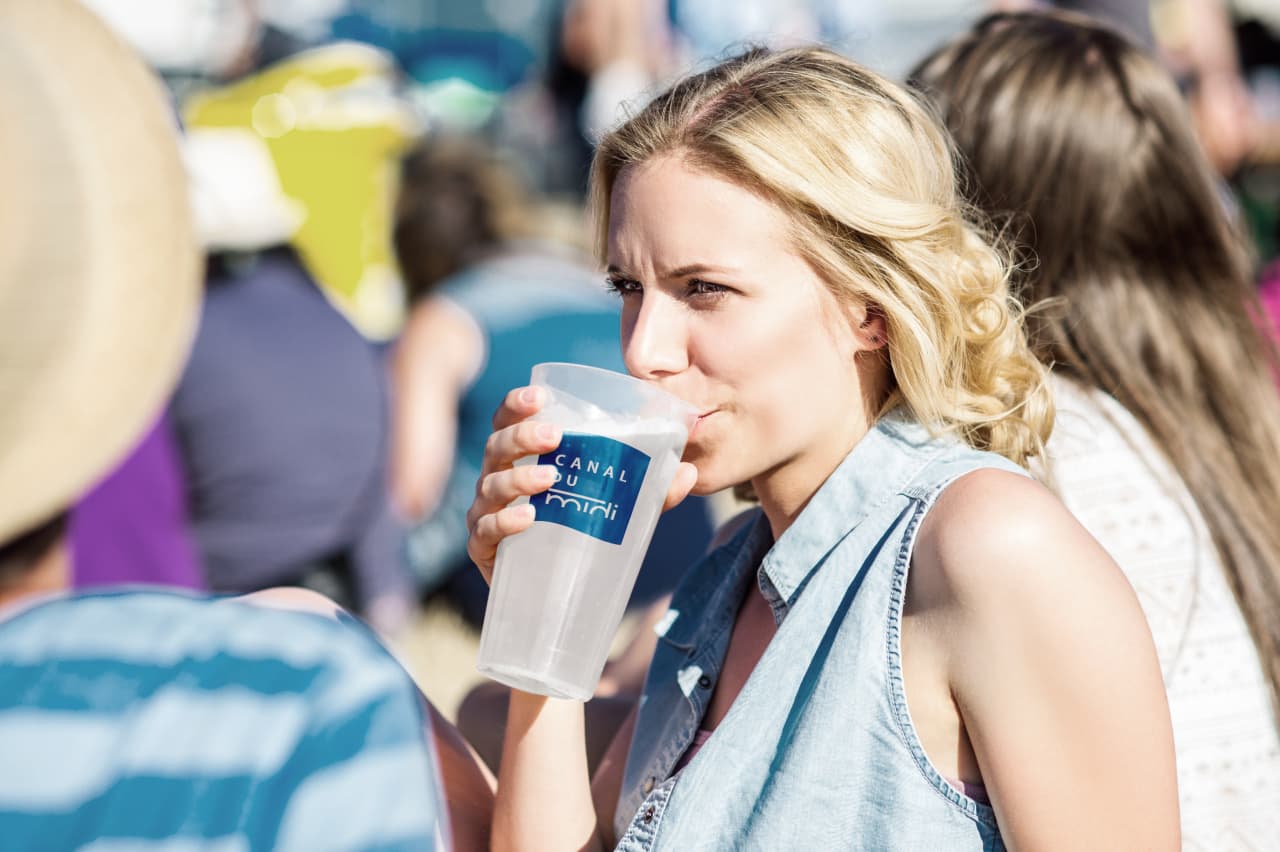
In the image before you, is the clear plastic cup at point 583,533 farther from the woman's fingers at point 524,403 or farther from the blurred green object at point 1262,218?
the blurred green object at point 1262,218

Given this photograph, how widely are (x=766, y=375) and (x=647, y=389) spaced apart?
169mm

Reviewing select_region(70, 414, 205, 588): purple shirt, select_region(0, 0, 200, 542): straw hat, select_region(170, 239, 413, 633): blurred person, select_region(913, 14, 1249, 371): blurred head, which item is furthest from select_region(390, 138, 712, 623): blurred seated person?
select_region(0, 0, 200, 542): straw hat

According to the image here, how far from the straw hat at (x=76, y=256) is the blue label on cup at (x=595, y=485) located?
0.44 metres

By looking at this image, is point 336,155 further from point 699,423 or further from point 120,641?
point 120,641

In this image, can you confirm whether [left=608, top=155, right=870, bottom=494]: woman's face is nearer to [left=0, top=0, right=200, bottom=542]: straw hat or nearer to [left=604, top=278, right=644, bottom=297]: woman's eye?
[left=604, top=278, right=644, bottom=297]: woman's eye

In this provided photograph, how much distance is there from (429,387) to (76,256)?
3.32 meters

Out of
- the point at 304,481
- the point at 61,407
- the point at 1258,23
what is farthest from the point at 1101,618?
the point at 1258,23

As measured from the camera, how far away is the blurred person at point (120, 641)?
39.8 inches

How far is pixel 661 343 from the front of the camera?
1548 millimetres

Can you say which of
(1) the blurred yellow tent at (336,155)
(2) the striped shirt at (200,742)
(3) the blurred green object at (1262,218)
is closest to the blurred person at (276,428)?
(1) the blurred yellow tent at (336,155)

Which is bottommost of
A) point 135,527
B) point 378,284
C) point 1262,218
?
point 378,284

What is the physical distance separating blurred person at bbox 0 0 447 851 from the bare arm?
3149mm

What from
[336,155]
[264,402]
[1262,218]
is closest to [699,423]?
[264,402]

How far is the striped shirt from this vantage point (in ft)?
3.29
